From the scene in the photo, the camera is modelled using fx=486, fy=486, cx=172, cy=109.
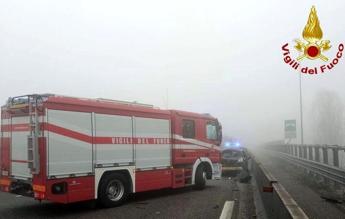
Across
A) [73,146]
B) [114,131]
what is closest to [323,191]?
[114,131]

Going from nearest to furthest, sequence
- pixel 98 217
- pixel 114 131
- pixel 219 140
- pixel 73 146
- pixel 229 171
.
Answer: pixel 98 217 < pixel 73 146 < pixel 114 131 < pixel 219 140 < pixel 229 171

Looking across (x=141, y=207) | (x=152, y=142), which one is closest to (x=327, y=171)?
(x=152, y=142)

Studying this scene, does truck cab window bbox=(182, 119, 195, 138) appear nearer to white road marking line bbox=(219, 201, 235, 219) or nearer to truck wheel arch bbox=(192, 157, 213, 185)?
truck wheel arch bbox=(192, 157, 213, 185)

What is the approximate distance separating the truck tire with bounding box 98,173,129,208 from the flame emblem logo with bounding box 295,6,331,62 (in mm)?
5862

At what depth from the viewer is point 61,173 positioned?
11766 mm

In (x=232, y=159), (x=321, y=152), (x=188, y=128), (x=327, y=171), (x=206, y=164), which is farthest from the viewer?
(x=232, y=159)

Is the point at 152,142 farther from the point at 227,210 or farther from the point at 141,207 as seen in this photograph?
the point at 227,210

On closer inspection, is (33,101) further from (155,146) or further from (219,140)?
(219,140)

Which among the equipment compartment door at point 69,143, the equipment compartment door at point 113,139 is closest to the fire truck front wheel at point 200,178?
the equipment compartment door at point 113,139

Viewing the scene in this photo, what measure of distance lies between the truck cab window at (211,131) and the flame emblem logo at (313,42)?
6.91m

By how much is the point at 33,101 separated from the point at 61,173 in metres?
1.88

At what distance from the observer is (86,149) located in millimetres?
12570

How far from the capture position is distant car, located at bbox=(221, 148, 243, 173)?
2383cm

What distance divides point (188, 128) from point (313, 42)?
21.3 ft
